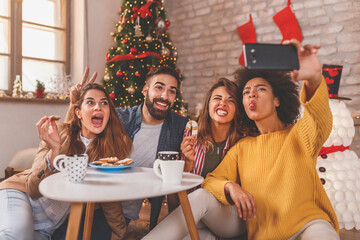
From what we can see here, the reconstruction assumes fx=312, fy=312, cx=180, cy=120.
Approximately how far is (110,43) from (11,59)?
1308 millimetres

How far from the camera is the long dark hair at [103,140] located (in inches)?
61.3

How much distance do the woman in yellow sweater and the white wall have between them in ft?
8.94

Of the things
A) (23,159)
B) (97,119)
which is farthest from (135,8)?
(97,119)

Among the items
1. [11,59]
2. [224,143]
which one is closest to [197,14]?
[11,59]

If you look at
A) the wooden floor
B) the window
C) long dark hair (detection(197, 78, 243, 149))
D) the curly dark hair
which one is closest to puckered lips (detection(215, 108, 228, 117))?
long dark hair (detection(197, 78, 243, 149))

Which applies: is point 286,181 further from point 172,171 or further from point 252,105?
point 172,171

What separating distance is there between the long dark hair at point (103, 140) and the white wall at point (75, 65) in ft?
6.77

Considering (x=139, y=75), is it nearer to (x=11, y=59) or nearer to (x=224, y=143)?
(x=11, y=59)

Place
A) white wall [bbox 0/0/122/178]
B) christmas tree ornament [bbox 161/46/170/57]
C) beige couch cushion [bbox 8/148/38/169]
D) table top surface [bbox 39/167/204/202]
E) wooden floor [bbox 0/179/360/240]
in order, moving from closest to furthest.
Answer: table top surface [bbox 39/167/204/202]
wooden floor [bbox 0/179/360/240]
beige couch cushion [bbox 8/148/38/169]
white wall [bbox 0/0/122/178]
christmas tree ornament [bbox 161/46/170/57]

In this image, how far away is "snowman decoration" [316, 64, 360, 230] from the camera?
7.29 ft

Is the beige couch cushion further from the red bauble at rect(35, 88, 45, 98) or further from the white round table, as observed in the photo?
the white round table

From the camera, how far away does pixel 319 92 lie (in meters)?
1.12

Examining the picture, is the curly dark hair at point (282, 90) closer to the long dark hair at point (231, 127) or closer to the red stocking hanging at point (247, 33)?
the long dark hair at point (231, 127)

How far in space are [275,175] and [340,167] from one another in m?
1.18
